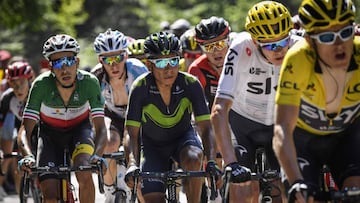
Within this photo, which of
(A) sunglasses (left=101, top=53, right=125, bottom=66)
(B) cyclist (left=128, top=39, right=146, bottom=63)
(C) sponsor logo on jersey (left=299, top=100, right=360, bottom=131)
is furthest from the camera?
(B) cyclist (left=128, top=39, right=146, bottom=63)

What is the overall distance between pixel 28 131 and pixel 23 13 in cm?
1297

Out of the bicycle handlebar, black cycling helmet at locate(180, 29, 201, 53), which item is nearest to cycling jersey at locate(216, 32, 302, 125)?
the bicycle handlebar

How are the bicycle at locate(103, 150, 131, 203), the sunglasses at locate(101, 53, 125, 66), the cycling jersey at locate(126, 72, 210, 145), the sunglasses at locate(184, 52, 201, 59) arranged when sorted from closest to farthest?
1. the cycling jersey at locate(126, 72, 210, 145)
2. the bicycle at locate(103, 150, 131, 203)
3. the sunglasses at locate(101, 53, 125, 66)
4. the sunglasses at locate(184, 52, 201, 59)

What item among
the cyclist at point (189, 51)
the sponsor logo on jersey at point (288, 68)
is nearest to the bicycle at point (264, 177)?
the sponsor logo on jersey at point (288, 68)

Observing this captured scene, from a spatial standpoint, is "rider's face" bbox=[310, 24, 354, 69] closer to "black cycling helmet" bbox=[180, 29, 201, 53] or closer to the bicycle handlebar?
the bicycle handlebar

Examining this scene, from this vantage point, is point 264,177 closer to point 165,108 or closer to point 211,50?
point 165,108

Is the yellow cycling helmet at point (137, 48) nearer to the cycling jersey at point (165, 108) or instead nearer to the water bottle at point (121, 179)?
the water bottle at point (121, 179)

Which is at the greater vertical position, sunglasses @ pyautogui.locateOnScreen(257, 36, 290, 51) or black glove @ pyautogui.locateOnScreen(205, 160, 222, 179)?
sunglasses @ pyautogui.locateOnScreen(257, 36, 290, 51)

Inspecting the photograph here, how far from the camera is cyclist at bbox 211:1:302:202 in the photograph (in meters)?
8.59

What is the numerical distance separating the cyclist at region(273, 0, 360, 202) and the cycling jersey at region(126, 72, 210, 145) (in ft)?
7.65

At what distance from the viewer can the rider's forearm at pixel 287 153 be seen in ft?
21.7

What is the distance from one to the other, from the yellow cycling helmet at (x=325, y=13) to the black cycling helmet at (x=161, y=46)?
9.32 feet

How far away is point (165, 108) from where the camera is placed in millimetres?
9727

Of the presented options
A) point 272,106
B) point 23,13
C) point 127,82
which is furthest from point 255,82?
point 23,13
